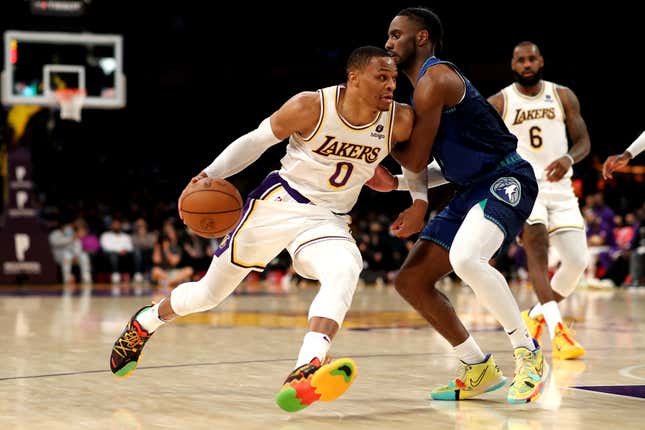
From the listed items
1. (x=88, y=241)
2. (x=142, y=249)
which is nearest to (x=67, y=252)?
(x=88, y=241)

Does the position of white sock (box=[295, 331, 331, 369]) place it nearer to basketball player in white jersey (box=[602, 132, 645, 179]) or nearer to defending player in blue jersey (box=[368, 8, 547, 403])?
defending player in blue jersey (box=[368, 8, 547, 403])

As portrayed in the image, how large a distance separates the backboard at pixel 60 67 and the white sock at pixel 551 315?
11.9 metres

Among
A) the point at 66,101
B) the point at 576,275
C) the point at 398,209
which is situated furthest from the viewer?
the point at 398,209

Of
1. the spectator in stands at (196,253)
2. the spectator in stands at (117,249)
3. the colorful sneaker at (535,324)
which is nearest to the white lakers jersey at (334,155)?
the colorful sneaker at (535,324)

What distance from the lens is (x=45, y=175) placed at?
25.8 meters

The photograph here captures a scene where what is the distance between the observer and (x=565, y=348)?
6.51 meters

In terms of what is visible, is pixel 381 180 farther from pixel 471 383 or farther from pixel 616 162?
pixel 616 162

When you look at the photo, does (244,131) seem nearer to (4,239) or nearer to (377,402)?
(4,239)

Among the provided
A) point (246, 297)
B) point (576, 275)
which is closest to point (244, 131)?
point (246, 297)

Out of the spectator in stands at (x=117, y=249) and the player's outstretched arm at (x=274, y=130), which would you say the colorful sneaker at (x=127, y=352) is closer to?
the player's outstretched arm at (x=274, y=130)

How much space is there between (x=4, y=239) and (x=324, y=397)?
1509 cm

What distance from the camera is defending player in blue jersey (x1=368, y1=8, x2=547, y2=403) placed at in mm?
4820

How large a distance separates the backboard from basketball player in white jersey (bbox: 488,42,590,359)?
37.1 feet

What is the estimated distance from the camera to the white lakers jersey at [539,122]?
7180mm
